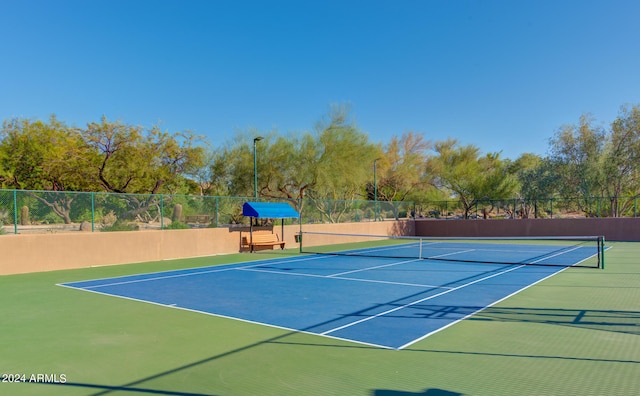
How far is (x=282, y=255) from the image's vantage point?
65.5ft

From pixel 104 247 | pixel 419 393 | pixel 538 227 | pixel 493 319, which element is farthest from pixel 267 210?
pixel 538 227

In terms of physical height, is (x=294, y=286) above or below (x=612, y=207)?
below

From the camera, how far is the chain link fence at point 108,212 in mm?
15039

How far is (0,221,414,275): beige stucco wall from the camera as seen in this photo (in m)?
14.4

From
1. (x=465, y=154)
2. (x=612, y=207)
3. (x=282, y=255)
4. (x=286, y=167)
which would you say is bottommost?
(x=282, y=255)

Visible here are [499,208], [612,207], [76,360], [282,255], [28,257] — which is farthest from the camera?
[499,208]

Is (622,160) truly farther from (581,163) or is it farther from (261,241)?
(261,241)

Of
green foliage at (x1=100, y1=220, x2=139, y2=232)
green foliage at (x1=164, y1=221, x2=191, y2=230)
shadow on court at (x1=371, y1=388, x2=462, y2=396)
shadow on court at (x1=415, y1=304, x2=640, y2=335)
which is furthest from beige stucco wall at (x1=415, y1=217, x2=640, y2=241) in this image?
shadow on court at (x1=371, y1=388, x2=462, y2=396)

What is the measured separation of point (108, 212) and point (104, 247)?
1323 mm

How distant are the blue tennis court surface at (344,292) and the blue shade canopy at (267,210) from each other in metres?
3.61

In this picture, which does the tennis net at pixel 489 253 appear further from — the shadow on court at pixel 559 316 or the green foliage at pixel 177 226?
the shadow on court at pixel 559 316

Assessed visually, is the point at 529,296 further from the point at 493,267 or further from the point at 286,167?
the point at 286,167

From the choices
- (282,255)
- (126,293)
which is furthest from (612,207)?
(126,293)

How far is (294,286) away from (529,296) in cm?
525
